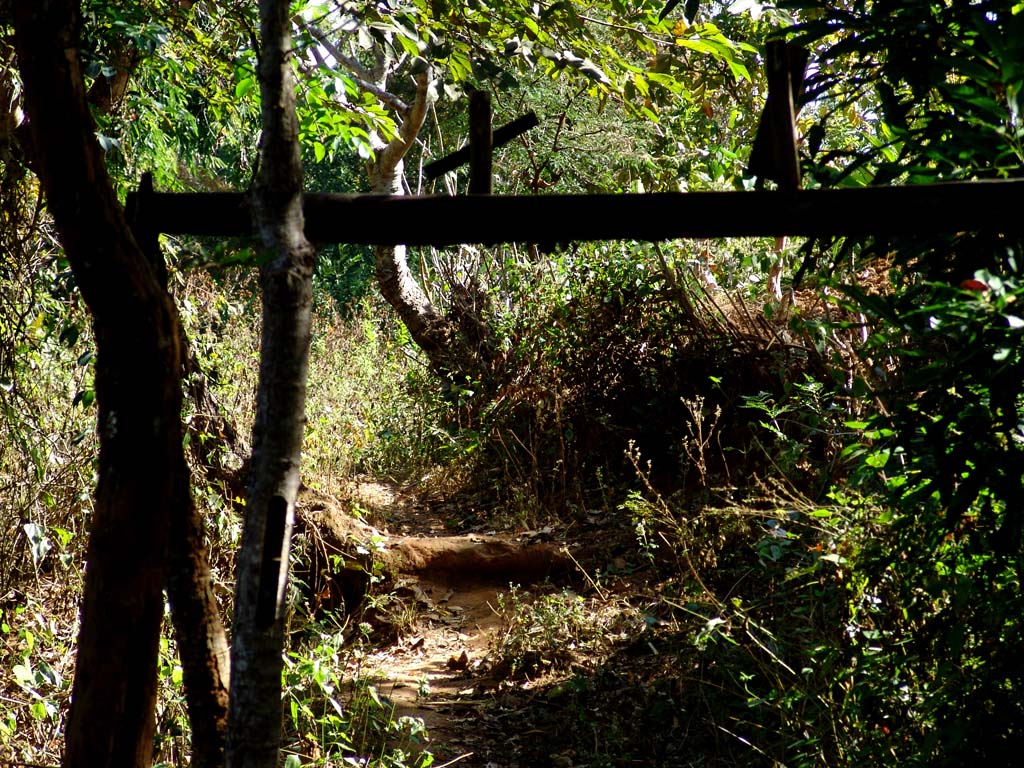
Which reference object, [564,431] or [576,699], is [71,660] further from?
[564,431]

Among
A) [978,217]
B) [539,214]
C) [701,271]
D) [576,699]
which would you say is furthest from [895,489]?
[701,271]

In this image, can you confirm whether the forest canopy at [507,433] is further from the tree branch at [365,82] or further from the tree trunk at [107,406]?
the tree branch at [365,82]

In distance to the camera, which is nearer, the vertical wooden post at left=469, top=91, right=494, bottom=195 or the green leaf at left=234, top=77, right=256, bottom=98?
the vertical wooden post at left=469, top=91, right=494, bottom=195

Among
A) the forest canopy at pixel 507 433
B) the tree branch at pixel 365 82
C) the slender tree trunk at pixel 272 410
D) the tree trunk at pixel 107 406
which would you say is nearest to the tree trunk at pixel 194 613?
the forest canopy at pixel 507 433

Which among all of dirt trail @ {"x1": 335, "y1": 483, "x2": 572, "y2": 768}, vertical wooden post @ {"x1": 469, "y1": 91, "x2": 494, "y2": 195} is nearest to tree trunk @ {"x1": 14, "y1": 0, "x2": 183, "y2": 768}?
vertical wooden post @ {"x1": 469, "y1": 91, "x2": 494, "y2": 195}

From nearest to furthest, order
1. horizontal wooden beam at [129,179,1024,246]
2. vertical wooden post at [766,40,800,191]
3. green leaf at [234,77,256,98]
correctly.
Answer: horizontal wooden beam at [129,179,1024,246], vertical wooden post at [766,40,800,191], green leaf at [234,77,256,98]

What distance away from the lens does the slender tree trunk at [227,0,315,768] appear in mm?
2053

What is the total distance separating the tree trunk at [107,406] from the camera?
204cm

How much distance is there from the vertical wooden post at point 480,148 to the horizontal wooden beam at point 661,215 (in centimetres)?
15

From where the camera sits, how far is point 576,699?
180 inches

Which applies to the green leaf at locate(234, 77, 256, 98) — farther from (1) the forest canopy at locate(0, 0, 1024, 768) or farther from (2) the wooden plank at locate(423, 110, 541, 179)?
(2) the wooden plank at locate(423, 110, 541, 179)

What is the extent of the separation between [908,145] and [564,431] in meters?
4.73

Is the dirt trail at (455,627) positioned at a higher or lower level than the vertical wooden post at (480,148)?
lower

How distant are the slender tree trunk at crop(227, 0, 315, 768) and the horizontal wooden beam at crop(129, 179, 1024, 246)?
0.17 metres
